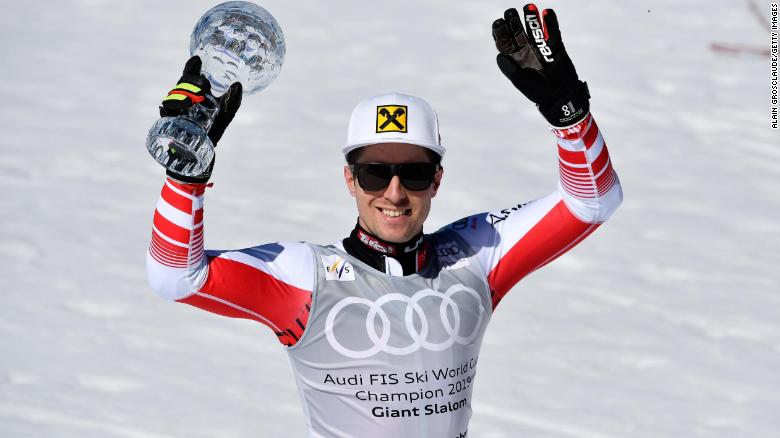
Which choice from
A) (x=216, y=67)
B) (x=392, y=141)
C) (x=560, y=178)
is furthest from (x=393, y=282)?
(x=216, y=67)

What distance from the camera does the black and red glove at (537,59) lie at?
15.3 feet

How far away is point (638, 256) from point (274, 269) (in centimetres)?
729

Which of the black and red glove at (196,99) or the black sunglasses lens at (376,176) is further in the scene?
the black sunglasses lens at (376,176)

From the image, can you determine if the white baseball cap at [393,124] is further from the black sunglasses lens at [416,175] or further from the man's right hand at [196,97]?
the man's right hand at [196,97]

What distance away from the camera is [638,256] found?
11.6 m

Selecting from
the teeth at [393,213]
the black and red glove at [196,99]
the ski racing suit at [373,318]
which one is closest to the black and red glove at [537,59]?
the ski racing suit at [373,318]

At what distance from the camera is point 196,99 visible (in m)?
4.34

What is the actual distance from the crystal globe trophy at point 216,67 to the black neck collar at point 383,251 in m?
0.70

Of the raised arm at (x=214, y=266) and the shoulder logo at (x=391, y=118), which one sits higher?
the shoulder logo at (x=391, y=118)

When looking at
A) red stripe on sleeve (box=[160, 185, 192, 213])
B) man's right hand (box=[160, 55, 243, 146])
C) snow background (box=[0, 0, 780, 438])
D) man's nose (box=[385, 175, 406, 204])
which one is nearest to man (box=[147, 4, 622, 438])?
man's nose (box=[385, 175, 406, 204])

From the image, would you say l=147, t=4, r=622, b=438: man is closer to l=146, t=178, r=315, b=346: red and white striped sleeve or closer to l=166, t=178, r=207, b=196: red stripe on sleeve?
l=146, t=178, r=315, b=346: red and white striped sleeve

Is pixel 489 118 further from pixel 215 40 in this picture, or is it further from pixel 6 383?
pixel 215 40

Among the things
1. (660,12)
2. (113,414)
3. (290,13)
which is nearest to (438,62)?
(290,13)

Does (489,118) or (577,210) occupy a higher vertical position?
(577,210)
